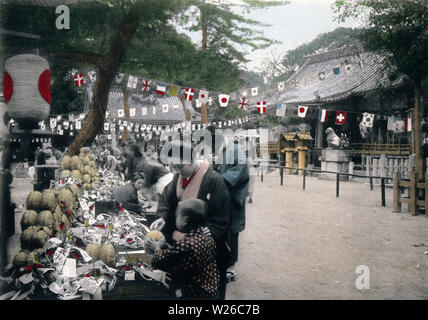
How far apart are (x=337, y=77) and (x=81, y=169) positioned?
15.9 feet

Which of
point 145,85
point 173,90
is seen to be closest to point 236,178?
point 173,90

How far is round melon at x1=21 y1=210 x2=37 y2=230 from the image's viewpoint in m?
3.74

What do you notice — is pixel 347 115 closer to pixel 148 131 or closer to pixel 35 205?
pixel 148 131

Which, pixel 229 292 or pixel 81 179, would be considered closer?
pixel 229 292

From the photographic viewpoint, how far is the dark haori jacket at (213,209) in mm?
3047

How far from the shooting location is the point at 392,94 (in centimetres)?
564

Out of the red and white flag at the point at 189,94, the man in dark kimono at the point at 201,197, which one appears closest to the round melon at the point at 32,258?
the man in dark kimono at the point at 201,197

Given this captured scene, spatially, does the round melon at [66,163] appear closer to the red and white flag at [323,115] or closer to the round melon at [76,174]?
the round melon at [76,174]

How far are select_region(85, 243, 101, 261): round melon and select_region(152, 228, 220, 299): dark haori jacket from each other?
1.19 m

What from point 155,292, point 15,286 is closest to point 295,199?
point 155,292

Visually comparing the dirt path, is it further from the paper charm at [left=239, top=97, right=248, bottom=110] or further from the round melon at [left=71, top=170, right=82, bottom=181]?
the round melon at [left=71, top=170, right=82, bottom=181]

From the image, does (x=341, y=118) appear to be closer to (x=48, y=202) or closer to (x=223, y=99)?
(x=223, y=99)
